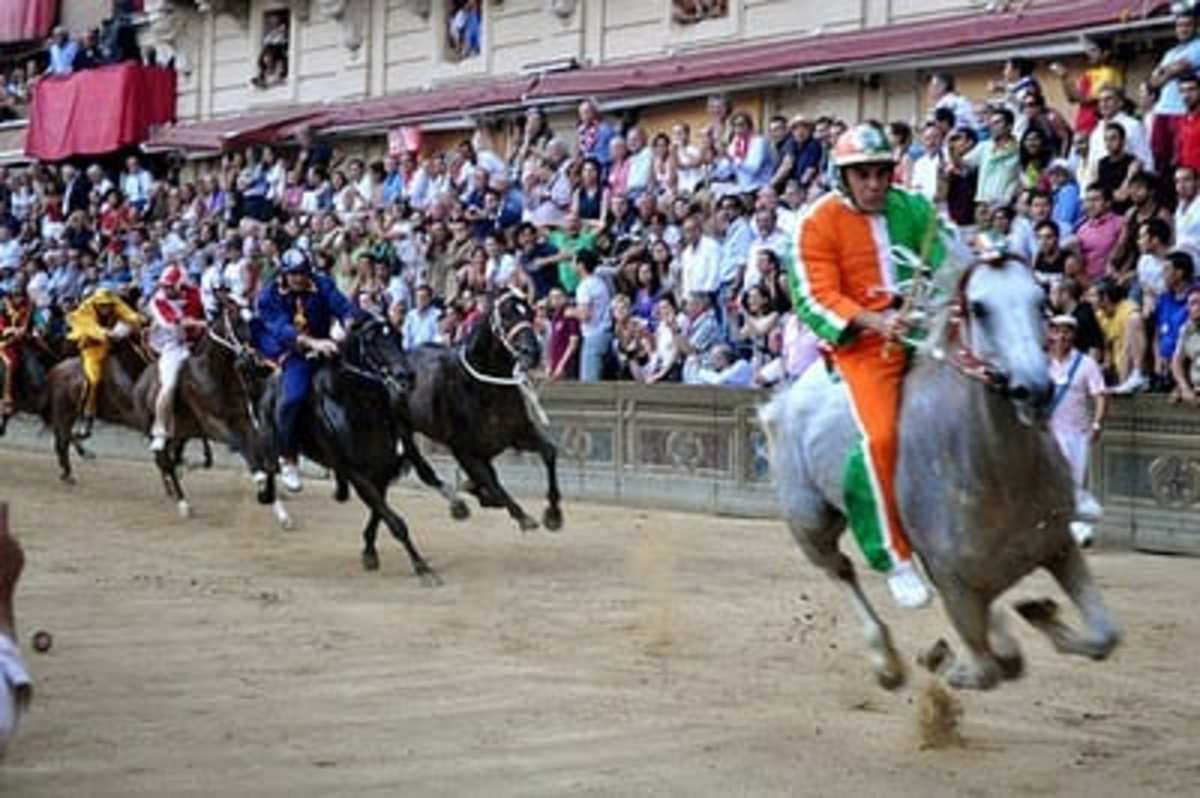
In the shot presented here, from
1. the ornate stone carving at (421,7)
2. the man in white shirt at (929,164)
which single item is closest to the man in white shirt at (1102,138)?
the man in white shirt at (929,164)

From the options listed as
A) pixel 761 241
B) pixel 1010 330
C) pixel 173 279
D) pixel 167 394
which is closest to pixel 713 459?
pixel 761 241

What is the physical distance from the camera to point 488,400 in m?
16.4

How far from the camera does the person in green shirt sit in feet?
71.1

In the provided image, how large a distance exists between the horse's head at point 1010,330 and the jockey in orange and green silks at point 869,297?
0.58 metres

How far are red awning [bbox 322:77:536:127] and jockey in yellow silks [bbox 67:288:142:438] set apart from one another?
22.8 feet

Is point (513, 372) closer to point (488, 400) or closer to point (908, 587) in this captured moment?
point (488, 400)

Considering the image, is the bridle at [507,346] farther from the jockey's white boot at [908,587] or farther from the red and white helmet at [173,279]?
the jockey's white boot at [908,587]

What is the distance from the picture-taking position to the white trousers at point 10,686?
5.10 meters

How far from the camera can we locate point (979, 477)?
7.91m

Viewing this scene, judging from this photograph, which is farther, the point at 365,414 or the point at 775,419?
the point at 365,414

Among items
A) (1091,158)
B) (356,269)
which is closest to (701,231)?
(1091,158)

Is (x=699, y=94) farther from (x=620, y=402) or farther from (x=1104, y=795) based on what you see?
(x=1104, y=795)

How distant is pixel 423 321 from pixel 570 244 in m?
2.03

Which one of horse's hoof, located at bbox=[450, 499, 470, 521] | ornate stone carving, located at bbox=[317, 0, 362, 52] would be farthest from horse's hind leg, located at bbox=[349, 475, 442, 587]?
ornate stone carving, located at bbox=[317, 0, 362, 52]
